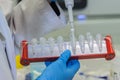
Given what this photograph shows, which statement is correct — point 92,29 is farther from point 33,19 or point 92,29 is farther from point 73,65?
point 73,65

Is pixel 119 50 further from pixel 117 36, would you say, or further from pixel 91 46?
pixel 91 46

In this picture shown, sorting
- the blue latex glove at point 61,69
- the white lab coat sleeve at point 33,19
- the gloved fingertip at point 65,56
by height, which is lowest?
the blue latex glove at point 61,69

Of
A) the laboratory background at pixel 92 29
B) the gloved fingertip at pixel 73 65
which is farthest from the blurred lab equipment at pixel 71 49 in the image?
the laboratory background at pixel 92 29

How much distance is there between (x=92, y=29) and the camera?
3.70 ft

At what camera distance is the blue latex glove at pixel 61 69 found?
2.26ft

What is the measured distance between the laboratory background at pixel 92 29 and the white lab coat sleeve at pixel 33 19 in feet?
0.21

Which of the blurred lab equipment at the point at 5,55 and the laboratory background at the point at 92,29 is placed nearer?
the blurred lab equipment at the point at 5,55

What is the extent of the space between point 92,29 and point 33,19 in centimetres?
30

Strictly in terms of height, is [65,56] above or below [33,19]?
below

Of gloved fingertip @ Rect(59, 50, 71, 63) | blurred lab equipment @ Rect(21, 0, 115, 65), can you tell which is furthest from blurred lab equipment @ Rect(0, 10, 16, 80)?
gloved fingertip @ Rect(59, 50, 71, 63)

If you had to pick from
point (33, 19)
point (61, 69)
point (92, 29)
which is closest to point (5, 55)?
point (61, 69)

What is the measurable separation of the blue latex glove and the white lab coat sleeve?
0.26 m

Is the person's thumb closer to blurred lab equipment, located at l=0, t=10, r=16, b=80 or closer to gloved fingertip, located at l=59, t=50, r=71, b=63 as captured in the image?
gloved fingertip, located at l=59, t=50, r=71, b=63

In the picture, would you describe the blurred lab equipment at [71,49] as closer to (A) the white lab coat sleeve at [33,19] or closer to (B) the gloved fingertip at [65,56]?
(B) the gloved fingertip at [65,56]
